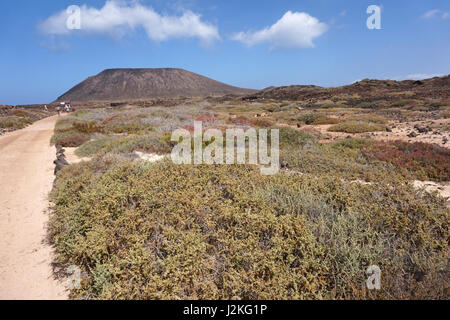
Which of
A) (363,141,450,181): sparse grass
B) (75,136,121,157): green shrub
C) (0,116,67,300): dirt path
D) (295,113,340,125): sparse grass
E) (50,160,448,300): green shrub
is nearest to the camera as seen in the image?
(50,160,448,300): green shrub

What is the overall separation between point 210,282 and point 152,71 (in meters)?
151

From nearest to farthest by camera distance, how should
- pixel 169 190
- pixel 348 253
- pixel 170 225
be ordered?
pixel 348 253 < pixel 170 225 < pixel 169 190

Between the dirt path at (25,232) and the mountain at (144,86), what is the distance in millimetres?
106988

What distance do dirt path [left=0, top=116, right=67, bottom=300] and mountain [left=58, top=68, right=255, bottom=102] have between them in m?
107

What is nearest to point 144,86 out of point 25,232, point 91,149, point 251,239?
point 91,149

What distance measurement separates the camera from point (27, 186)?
259 inches

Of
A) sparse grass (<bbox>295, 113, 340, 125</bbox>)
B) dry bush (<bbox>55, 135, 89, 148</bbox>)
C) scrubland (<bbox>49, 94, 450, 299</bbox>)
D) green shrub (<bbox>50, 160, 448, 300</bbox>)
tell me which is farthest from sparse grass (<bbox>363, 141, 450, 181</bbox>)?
dry bush (<bbox>55, 135, 89, 148</bbox>)

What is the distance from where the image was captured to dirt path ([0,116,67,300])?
313cm

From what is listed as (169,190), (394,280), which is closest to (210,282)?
(394,280)

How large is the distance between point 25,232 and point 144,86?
131466 mm

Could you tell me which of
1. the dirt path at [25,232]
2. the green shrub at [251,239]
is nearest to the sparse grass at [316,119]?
the green shrub at [251,239]

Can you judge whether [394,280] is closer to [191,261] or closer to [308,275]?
[308,275]

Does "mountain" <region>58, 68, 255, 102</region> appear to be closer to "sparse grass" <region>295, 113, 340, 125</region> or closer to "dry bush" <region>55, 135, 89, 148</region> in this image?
"sparse grass" <region>295, 113, 340, 125</region>

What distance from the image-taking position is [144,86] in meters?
124
